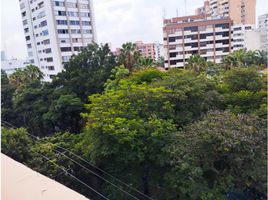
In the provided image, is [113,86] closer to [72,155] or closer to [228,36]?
[72,155]

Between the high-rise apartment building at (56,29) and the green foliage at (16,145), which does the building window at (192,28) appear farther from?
the green foliage at (16,145)

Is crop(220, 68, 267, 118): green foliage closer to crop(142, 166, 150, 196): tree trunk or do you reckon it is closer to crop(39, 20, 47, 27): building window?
crop(142, 166, 150, 196): tree trunk

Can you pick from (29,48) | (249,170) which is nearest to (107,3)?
(249,170)

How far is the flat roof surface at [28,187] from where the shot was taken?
27.6 inches

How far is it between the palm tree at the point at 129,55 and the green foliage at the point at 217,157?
6.08 m

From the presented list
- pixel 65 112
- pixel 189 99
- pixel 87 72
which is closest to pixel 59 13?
pixel 87 72

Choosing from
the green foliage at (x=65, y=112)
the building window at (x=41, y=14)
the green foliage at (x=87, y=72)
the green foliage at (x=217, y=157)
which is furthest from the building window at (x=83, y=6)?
the green foliage at (x=217, y=157)

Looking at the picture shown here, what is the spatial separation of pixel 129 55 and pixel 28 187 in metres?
8.54

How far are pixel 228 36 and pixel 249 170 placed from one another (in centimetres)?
1547

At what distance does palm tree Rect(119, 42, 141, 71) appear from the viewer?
8.94 m

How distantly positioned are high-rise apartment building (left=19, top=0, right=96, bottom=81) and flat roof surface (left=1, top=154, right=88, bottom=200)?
1298 cm

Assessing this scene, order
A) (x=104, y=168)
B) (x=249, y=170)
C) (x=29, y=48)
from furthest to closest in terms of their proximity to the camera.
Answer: (x=29, y=48), (x=104, y=168), (x=249, y=170)

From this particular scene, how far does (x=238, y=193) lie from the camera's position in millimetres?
3002

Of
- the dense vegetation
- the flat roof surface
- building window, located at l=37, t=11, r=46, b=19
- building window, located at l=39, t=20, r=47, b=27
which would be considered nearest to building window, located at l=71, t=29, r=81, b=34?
building window, located at l=39, t=20, r=47, b=27
